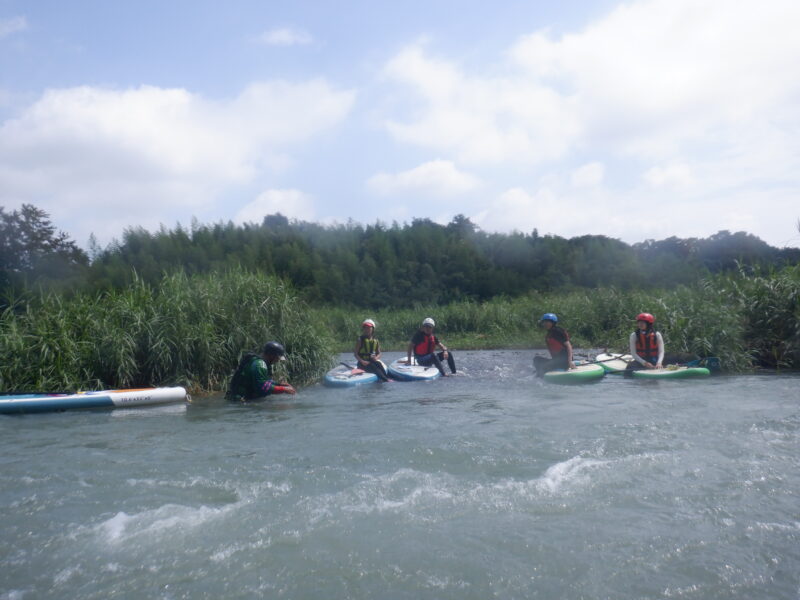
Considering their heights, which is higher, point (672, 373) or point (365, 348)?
point (365, 348)

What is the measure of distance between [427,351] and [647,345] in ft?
12.6

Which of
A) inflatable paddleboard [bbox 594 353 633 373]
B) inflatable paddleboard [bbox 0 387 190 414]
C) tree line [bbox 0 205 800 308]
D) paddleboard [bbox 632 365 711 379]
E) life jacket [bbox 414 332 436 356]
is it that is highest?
tree line [bbox 0 205 800 308]

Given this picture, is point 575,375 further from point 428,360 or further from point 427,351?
point 427,351

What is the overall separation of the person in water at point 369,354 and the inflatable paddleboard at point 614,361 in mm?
3666

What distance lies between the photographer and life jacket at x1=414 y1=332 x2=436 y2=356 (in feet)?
39.1

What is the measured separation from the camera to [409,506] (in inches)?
151

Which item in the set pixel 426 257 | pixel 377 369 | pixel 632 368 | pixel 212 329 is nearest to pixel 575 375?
pixel 632 368

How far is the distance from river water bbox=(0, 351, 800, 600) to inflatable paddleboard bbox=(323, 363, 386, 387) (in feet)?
10.3

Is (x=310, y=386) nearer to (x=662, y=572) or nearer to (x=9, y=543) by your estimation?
(x=9, y=543)

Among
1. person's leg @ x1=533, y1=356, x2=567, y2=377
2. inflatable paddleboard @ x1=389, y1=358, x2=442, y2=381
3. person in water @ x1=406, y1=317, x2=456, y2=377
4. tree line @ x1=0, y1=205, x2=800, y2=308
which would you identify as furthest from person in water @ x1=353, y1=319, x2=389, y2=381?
tree line @ x1=0, y1=205, x2=800, y2=308

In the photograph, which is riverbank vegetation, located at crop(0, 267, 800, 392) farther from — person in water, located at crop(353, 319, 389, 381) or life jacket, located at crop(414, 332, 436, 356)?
life jacket, located at crop(414, 332, 436, 356)

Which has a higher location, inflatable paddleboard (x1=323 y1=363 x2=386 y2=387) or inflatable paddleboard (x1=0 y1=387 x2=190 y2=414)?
inflatable paddleboard (x1=0 y1=387 x2=190 y2=414)

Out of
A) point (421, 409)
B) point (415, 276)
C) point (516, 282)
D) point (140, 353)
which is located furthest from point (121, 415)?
point (516, 282)

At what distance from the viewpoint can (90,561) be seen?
10.2 ft
